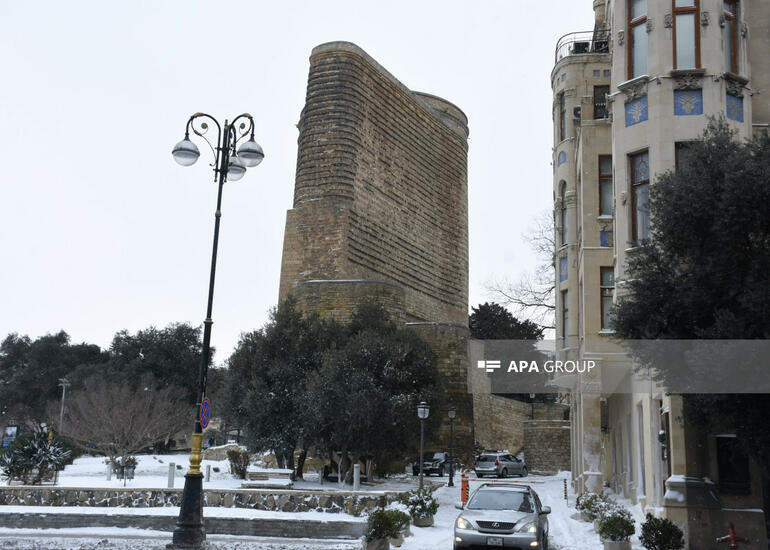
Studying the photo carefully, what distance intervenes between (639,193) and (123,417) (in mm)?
31938

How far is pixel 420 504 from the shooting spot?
1842 centimetres

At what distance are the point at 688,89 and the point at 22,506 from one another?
696 inches

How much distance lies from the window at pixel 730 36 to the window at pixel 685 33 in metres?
0.62

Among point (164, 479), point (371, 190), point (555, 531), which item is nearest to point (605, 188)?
point (555, 531)

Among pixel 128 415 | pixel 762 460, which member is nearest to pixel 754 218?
pixel 762 460

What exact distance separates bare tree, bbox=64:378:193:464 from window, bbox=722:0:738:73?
27988mm

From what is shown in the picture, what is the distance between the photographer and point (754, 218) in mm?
11508

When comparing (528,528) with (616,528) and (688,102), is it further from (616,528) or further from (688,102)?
(688,102)

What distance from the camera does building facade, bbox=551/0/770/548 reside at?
14.8m

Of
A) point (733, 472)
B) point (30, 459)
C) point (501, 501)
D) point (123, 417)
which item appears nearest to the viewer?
point (733, 472)

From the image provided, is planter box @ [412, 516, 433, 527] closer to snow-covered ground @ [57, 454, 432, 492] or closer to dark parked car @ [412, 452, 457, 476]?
snow-covered ground @ [57, 454, 432, 492]

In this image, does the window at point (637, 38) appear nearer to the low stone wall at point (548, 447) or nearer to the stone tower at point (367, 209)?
the stone tower at point (367, 209)

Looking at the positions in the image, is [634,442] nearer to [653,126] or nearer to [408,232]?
[653,126]

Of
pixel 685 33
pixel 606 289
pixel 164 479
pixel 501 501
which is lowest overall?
pixel 164 479
